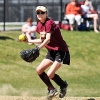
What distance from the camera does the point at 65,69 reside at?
13383mm

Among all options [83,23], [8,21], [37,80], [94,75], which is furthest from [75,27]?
[37,80]

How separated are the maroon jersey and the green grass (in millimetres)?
2528

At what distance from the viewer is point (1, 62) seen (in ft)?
43.5

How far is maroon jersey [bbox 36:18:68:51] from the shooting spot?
8.04 m

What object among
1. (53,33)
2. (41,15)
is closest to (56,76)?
(53,33)

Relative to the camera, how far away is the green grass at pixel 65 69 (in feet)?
36.5

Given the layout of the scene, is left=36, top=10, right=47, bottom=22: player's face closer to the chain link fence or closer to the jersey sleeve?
the jersey sleeve

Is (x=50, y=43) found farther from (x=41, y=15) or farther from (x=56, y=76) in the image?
(x=56, y=76)

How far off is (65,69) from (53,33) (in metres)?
5.31

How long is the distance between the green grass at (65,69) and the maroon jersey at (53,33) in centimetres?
253

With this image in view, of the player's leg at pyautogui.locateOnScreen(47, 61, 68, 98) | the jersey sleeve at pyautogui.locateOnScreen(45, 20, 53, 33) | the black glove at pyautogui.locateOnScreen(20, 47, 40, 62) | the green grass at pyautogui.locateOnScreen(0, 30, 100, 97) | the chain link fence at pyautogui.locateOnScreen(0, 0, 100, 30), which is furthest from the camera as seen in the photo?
the chain link fence at pyautogui.locateOnScreen(0, 0, 100, 30)

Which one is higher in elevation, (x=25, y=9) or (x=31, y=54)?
(x=25, y=9)

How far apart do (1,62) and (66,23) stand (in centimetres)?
549

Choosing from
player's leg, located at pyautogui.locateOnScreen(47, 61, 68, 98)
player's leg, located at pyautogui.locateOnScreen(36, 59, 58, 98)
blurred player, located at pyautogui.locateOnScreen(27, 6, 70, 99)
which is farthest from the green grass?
blurred player, located at pyautogui.locateOnScreen(27, 6, 70, 99)
